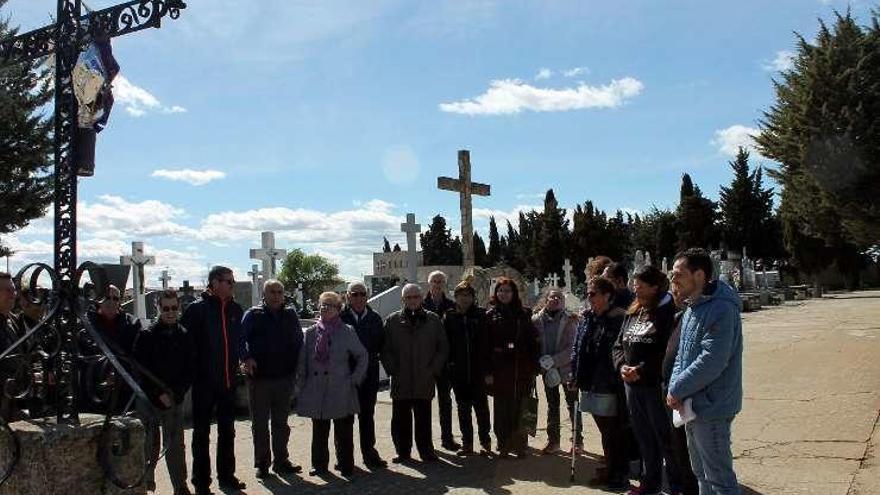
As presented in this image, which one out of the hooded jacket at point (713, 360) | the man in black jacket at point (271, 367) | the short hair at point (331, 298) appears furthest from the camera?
the short hair at point (331, 298)

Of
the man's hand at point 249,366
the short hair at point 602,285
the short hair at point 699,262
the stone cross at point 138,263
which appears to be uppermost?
the stone cross at point 138,263

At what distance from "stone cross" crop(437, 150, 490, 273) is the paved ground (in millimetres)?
6655

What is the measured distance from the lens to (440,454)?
24.5ft

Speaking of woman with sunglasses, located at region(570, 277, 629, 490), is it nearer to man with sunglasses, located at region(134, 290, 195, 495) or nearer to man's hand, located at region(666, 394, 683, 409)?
man's hand, located at region(666, 394, 683, 409)

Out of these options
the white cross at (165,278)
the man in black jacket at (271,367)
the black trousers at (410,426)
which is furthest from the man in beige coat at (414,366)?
the white cross at (165,278)

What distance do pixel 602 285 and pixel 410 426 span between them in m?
2.45

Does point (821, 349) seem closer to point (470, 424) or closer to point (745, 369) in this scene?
point (745, 369)

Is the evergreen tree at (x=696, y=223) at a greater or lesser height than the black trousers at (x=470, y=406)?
greater

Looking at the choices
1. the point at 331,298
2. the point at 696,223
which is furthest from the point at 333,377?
the point at 696,223

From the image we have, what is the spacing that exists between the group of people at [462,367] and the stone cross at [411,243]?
823 cm

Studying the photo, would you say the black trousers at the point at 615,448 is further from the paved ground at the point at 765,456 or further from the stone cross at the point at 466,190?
the stone cross at the point at 466,190

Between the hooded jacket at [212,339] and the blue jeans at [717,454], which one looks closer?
the blue jeans at [717,454]

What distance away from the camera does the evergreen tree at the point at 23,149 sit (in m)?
11.9

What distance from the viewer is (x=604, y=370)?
20.0 ft
